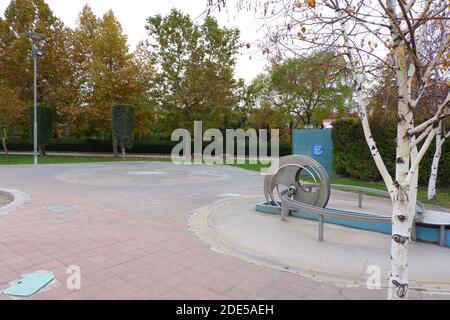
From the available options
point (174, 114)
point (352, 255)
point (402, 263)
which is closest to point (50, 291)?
point (402, 263)

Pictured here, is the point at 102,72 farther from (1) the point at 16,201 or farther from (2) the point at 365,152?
(2) the point at 365,152

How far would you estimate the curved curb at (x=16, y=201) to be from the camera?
6.95 metres

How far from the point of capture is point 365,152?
13.6m

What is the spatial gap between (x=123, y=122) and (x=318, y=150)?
16.4m

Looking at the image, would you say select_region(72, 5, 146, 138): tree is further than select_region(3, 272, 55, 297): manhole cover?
Yes

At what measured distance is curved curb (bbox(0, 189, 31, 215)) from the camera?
22.8ft

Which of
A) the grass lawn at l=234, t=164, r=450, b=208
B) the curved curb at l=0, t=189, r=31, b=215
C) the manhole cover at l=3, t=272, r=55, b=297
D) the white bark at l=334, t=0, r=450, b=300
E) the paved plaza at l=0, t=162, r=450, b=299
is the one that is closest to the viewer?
the white bark at l=334, t=0, r=450, b=300

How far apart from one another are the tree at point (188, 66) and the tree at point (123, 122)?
105 inches

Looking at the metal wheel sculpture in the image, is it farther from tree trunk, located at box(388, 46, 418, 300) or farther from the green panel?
the green panel

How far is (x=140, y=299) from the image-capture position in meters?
3.15

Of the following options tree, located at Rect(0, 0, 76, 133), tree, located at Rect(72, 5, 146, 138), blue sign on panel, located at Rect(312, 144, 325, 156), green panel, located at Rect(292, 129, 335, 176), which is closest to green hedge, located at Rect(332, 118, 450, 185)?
green panel, located at Rect(292, 129, 335, 176)

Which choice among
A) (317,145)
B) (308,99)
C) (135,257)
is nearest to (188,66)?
(308,99)

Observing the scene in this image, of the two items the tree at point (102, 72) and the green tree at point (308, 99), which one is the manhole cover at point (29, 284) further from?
Answer: the tree at point (102, 72)

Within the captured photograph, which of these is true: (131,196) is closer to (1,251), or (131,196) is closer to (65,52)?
(1,251)
